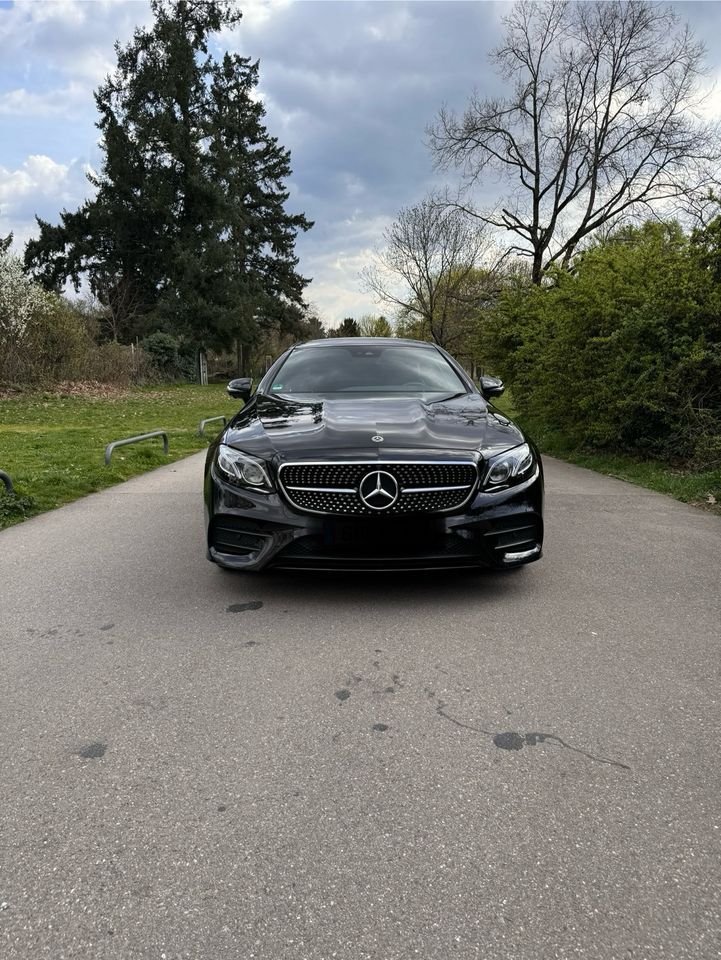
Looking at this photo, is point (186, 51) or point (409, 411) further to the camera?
point (186, 51)

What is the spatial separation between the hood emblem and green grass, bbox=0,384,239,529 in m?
4.00

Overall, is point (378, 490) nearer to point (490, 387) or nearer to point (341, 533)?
point (341, 533)

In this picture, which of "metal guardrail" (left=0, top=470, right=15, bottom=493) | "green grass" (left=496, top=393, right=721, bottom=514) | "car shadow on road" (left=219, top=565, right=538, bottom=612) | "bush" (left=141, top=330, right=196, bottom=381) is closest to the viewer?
"car shadow on road" (left=219, top=565, right=538, bottom=612)

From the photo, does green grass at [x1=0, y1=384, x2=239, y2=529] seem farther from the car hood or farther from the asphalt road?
the asphalt road

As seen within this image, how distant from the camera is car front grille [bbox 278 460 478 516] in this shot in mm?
3736

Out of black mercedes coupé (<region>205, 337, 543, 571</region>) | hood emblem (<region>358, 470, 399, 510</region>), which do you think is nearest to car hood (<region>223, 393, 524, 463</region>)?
black mercedes coupé (<region>205, 337, 543, 571</region>)


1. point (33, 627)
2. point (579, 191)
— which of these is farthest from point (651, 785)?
point (579, 191)

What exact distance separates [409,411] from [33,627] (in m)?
2.49

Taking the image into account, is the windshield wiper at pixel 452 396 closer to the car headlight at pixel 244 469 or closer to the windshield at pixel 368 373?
the windshield at pixel 368 373

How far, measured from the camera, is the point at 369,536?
371 centimetres

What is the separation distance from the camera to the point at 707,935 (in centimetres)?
164

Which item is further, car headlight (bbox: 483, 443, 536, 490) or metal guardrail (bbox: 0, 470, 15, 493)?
metal guardrail (bbox: 0, 470, 15, 493)

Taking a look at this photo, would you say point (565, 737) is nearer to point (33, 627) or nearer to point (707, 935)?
point (707, 935)

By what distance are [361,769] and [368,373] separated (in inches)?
147
